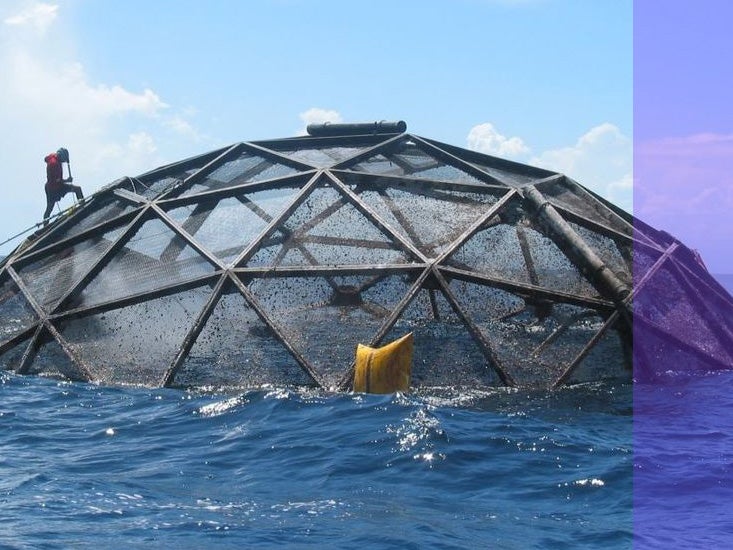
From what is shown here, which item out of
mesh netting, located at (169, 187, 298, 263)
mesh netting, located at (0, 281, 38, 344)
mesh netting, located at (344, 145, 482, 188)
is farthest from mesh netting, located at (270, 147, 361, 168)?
mesh netting, located at (0, 281, 38, 344)

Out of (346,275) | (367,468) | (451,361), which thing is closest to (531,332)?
(451,361)

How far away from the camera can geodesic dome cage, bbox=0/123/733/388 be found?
1089 centimetres

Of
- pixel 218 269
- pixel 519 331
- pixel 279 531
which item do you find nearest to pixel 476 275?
pixel 519 331

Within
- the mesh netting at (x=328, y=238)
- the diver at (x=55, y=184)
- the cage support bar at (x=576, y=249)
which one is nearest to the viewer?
the cage support bar at (x=576, y=249)

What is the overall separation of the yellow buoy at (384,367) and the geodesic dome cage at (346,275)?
0.32 metres

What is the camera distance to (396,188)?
1283 centimetres

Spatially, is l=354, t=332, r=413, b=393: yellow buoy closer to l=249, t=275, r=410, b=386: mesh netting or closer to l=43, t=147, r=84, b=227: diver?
l=249, t=275, r=410, b=386: mesh netting

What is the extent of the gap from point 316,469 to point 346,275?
4.13 metres

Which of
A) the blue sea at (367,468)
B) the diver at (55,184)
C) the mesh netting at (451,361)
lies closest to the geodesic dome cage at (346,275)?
the mesh netting at (451,361)

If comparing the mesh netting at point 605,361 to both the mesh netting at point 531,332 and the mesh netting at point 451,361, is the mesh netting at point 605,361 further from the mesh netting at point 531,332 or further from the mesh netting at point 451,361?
the mesh netting at point 451,361

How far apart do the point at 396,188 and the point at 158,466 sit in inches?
262

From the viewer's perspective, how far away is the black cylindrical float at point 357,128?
1456 centimetres

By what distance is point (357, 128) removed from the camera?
14.8 metres

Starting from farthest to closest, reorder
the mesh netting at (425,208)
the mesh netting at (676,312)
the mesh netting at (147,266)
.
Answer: the mesh netting at (425,208) → the mesh netting at (147,266) → the mesh netting at (676,312)
